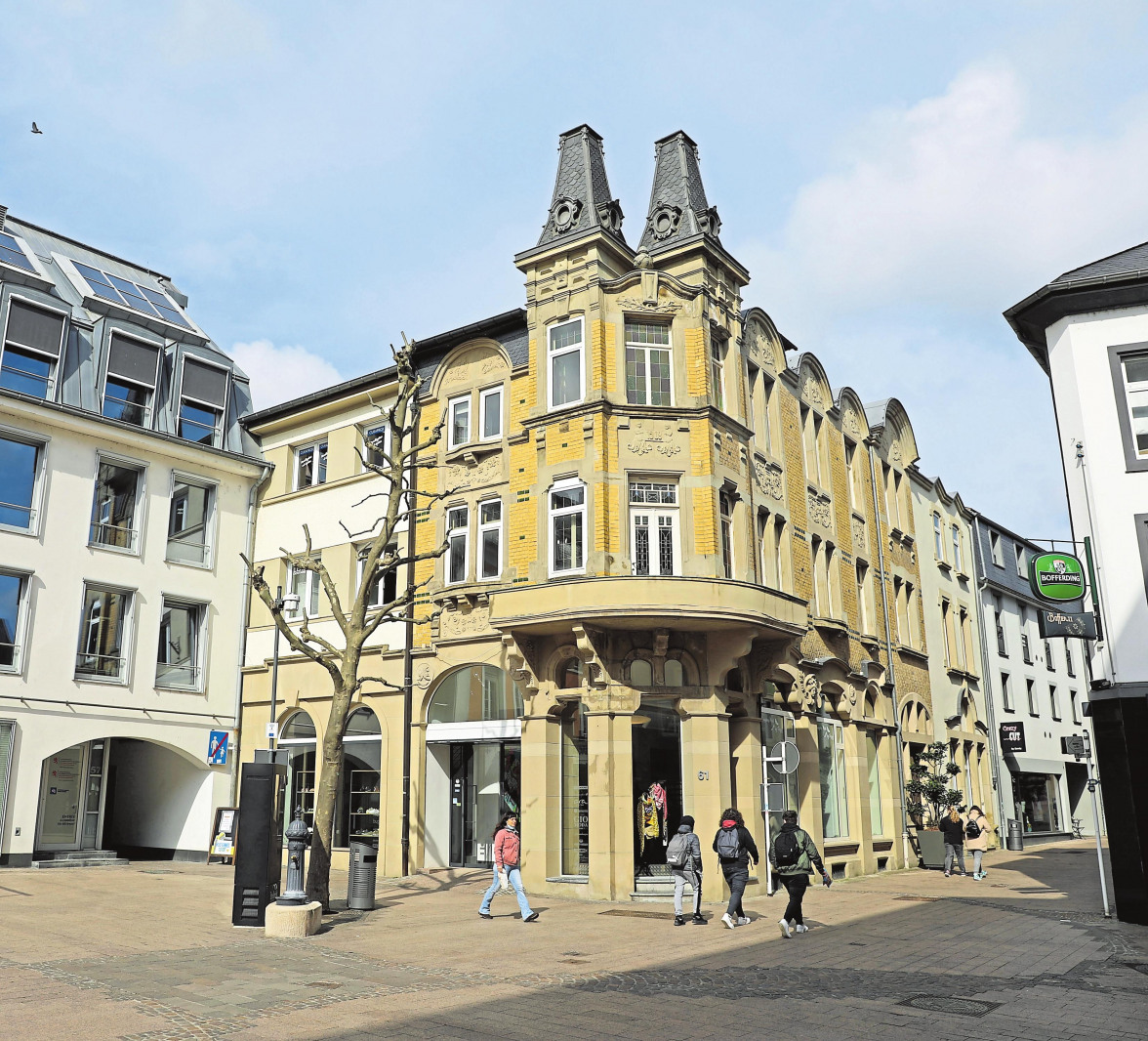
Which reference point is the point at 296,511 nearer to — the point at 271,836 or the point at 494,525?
the point at 494,525

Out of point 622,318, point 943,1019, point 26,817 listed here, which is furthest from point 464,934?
point 26,817

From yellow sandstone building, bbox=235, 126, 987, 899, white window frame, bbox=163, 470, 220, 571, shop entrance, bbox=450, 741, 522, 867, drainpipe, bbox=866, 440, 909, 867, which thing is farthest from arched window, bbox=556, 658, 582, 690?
white window frame, bbox=163, 470, 220, 571

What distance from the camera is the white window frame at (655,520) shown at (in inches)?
793

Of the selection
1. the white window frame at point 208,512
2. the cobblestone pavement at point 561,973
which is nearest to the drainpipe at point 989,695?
the cobblestone pavement at point 561,973

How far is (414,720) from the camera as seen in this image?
23359mm

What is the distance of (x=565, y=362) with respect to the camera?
21500 millimetres

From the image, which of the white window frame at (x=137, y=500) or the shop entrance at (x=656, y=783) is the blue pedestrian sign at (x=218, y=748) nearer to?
the white window frame at (x=137, y=500)

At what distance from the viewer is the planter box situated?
2731 cm

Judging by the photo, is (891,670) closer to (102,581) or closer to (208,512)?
(208,512)

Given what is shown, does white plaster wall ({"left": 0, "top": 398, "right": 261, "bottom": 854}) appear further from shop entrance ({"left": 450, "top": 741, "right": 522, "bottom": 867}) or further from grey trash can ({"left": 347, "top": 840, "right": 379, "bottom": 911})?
grey trash can ({"left": 347, "top": 840, "right": 379, "bottom": 911})

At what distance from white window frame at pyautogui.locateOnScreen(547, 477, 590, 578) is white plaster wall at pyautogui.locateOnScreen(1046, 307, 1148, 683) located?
8505 millimetres

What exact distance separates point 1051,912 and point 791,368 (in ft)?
46.7

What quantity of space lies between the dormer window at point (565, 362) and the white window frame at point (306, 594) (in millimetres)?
9232

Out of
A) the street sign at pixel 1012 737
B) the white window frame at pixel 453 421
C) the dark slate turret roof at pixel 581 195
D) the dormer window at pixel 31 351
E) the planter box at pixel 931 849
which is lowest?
the planter box at pixel 931 849
